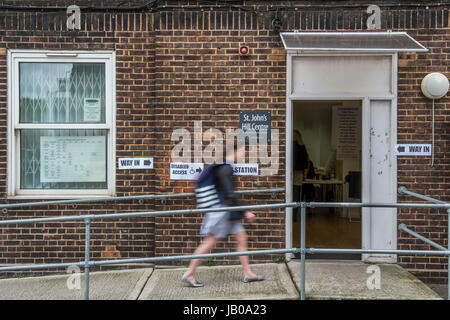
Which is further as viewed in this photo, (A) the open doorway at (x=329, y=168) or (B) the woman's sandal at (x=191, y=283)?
(A) the open doorway at (x=329, y=168)

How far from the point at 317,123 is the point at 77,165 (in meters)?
6.01

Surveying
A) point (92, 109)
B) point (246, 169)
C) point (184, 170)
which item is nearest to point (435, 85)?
point (246, 169)

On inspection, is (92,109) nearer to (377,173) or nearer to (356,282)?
(377,173)

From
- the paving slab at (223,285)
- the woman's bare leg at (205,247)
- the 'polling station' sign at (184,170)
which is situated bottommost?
the paving slab at (223,285)

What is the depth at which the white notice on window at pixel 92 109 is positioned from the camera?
6.75 m

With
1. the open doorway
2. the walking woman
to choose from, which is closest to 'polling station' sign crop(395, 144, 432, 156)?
the open doorway

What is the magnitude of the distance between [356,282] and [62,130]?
14.0 feet

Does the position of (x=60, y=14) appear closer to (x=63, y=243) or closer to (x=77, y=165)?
(x=77, y=165)

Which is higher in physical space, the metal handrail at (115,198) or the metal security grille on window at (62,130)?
the metal security grille on window at (62,130)

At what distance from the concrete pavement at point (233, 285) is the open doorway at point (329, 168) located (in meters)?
1.51

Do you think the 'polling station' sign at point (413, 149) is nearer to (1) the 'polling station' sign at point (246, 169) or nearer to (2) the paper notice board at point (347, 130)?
(1) the 'polling station' sign at point (246, 169)

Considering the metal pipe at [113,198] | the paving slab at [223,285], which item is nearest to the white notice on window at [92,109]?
the metal pipe at [113,198]

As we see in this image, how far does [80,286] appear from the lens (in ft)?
19.2

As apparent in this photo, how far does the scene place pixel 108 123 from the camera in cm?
670
